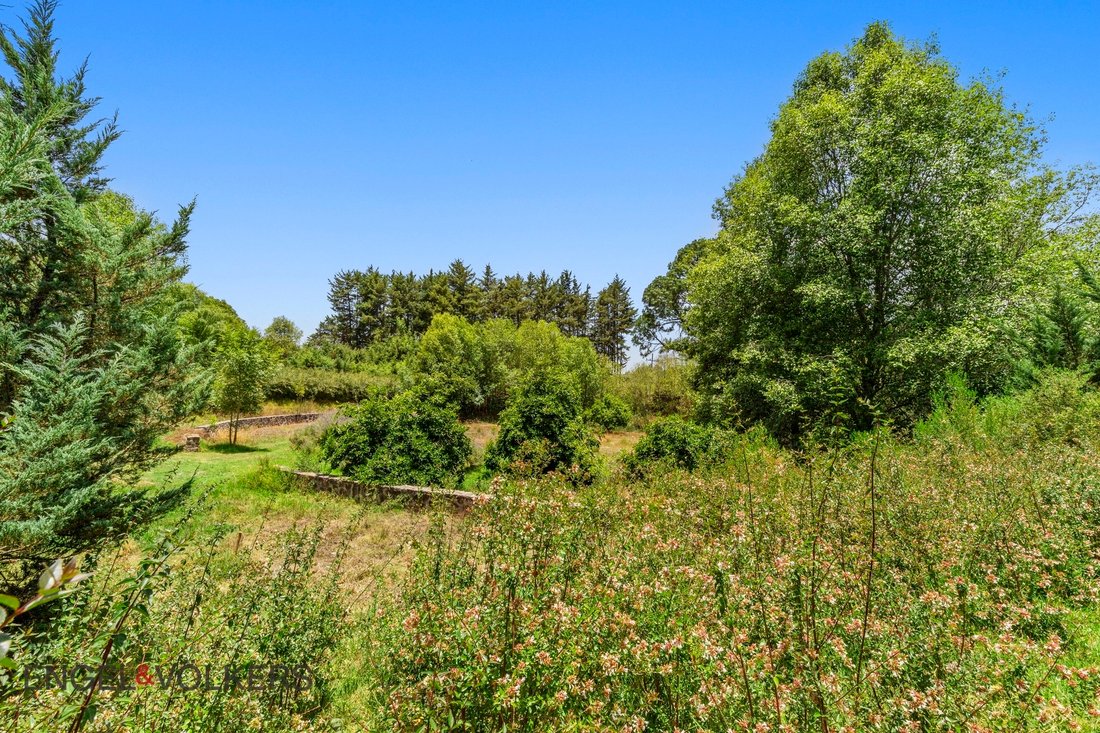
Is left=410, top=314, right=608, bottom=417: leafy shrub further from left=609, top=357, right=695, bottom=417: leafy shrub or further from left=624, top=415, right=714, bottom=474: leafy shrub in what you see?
left=624, top=415, right=714, bottom=474: leafy shrub

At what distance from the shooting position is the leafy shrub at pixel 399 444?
912 cm

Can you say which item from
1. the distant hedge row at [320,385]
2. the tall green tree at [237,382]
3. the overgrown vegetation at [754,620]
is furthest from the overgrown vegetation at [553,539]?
the distant hedge row at [320,385]

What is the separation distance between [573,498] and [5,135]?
5320mm

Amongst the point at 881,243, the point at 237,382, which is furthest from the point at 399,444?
the point at 881,243

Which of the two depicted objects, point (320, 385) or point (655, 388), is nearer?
point (655, 388)

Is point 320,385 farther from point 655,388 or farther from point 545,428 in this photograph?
point 545,428

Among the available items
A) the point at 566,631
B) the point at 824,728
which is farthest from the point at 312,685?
the point at 824,728

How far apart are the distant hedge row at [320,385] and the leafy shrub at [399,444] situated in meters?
18.6

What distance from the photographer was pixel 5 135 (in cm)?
326

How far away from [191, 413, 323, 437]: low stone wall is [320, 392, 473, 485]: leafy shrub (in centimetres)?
1056

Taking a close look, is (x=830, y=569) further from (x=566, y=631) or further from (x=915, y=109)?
(x=915, y=109)

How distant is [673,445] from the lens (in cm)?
939

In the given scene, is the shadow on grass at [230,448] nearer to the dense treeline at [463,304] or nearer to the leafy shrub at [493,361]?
the leafy shrub at [493,361]

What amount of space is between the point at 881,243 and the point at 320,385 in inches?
1191
